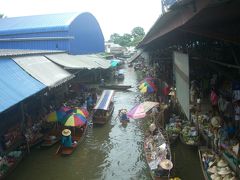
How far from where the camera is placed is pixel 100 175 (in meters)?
13.6

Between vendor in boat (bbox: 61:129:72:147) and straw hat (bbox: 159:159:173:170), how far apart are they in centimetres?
534

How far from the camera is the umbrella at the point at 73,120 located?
52.6ft

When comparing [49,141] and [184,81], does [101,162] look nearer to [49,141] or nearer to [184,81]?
[49,141]

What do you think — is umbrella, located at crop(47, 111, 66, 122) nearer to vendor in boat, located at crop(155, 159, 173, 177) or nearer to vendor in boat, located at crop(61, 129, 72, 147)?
vendor in boat, located at crop(61, 129, 72, 147)

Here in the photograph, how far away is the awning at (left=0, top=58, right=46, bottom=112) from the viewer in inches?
464

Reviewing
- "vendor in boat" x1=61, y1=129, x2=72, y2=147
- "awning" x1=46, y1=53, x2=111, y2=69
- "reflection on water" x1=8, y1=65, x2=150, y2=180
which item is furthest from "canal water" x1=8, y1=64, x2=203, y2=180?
"awning" x1=46, y1=53, x2=111, y2=69

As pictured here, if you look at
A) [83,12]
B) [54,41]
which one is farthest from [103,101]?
[83,12]

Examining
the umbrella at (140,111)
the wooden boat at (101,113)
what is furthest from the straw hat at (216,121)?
the wooden boat at (101,113)

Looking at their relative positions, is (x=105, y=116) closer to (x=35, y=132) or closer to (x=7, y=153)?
(x=35, y=132)

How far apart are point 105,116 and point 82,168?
706cm

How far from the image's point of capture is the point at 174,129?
16.5 metres

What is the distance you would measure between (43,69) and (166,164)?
10549 mm

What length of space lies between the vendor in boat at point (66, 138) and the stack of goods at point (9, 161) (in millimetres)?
2152

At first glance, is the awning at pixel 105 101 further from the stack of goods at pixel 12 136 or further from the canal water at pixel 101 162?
the stack of goods at pixel 12 136
